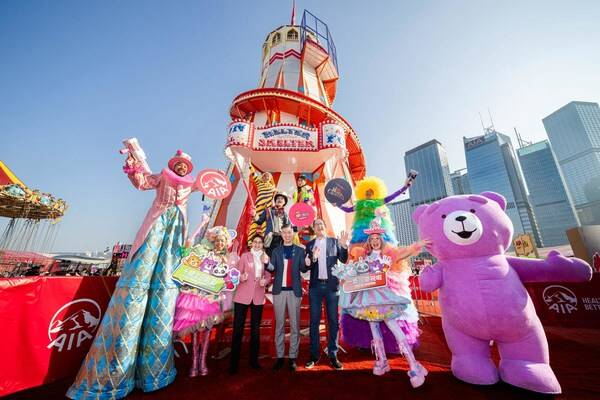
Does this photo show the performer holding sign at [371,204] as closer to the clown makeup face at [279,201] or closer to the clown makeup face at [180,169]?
the clown makeup face at [279,201]

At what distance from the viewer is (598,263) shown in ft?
26.6

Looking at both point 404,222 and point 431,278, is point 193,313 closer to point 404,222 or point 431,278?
point 431,278

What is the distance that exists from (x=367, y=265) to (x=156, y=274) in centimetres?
268

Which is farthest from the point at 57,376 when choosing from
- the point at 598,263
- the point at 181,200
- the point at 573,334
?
the point at 598,263

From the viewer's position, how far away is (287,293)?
134 inches

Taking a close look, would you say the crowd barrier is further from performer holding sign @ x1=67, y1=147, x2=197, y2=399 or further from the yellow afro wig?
the yellow afro wig

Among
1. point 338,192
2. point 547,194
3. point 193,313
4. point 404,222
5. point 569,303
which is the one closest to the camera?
point 193,313

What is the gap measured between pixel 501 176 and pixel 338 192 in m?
101

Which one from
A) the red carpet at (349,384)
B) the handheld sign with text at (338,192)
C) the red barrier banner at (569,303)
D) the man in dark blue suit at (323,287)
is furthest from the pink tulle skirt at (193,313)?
the red barrier banner at (569,303)

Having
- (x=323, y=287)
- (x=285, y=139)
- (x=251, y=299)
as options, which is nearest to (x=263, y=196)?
(x=285, y=139)

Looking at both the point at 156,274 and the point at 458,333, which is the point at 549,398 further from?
the point at 156,274

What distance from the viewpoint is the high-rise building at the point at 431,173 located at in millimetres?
98938

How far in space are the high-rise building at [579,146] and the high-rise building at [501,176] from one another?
32403mm

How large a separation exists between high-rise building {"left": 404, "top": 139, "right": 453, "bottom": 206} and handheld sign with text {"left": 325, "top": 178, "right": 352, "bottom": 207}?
354 feet
